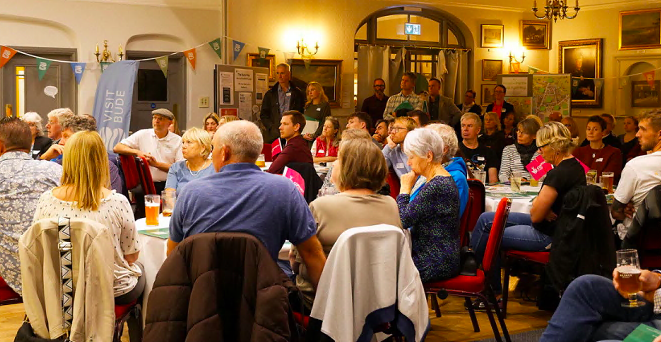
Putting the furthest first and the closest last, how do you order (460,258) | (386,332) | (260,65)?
1. (260,65)
2. (460,258)
3. (386,332)

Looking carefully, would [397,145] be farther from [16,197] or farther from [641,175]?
[16,197]

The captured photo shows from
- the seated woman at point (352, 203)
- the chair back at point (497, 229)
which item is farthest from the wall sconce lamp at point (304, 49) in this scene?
the seated woman at point (352, 203)

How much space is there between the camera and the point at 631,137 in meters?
10.6

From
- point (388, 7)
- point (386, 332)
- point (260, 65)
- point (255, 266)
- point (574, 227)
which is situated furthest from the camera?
point (388, 7)

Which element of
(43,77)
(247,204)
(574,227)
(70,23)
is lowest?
(574,227)

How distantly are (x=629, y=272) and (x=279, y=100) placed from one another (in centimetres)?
857

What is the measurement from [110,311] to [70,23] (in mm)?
8097

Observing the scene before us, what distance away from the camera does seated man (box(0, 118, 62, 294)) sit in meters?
4.09

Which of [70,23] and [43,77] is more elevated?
[70,23]

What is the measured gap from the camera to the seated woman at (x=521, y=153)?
706 centimetres

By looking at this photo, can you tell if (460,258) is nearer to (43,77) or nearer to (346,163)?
(346,163)

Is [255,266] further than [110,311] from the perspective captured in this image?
No

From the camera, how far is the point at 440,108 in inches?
474

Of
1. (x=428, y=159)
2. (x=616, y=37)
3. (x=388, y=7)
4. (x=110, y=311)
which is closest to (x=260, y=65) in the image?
(x=388, y=7)
